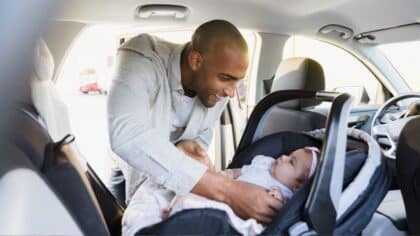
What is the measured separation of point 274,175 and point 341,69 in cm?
228

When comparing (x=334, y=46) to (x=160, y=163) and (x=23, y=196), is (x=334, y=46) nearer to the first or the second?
(x=160, y=163)

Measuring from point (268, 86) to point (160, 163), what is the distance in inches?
82.4

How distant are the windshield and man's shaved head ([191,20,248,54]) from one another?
204 cm

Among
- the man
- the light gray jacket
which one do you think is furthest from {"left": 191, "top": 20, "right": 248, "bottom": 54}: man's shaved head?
the light gray jacket

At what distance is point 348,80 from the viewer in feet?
12.5

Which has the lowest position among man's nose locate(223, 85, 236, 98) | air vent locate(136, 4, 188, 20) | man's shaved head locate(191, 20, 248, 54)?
man's nose locate(223, 85, 236, 98)

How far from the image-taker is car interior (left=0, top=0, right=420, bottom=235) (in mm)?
833

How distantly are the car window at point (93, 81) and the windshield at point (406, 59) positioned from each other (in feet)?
5.04

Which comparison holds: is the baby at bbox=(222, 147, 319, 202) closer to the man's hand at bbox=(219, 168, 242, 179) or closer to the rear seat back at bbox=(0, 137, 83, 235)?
the man's hand at bbox=(219, 168, 242, 179)

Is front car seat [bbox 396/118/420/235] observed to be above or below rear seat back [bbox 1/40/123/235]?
below

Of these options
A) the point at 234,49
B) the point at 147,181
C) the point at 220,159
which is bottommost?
the point at 220,159

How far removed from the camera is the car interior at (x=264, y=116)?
83 cm

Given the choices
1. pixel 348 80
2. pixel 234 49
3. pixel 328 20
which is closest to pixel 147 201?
pixel 234 49

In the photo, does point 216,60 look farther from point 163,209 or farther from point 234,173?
point 163,209
